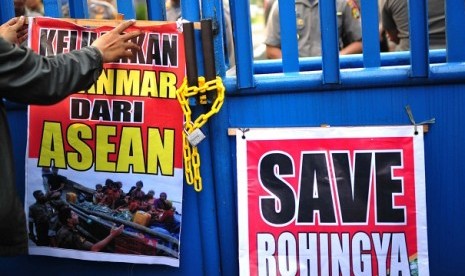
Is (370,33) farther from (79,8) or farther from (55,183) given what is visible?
(55,183)

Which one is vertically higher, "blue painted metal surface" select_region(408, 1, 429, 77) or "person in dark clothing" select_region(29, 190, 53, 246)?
"blue painted metal surface" select_region(408, 1, 429, 77)

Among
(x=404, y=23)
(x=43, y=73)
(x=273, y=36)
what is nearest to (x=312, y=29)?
(x=273, y=36)

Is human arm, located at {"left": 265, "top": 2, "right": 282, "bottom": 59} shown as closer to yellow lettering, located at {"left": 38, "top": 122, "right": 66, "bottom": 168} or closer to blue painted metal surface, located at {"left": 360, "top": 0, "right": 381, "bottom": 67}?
blue painted metal surface, located at {"left": 360, "top": 0, "right": 381, "bottom": 67}

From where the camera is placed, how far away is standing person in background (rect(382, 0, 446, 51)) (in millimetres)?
4984

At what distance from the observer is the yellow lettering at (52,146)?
324cm

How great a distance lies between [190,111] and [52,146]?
2.03ft

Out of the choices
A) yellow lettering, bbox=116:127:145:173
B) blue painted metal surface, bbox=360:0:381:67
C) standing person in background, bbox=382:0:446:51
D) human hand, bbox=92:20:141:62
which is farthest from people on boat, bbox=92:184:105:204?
standing person in background, bbox=382:0:446:51

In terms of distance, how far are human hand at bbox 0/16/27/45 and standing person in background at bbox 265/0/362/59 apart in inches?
95.0

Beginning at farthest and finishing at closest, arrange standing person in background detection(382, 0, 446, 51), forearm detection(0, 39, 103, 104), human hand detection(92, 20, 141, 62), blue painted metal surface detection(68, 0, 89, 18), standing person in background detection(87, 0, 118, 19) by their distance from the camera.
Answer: standing person in background detection(87, 0, 118, 19) → standing person in background detection(382, 0, 446, 51) → blue painted metal surface detection(68, 0, 89, 18) → human hand detection(92, 20, 141, 62) → forearm detection(0, 39, 103, 104)

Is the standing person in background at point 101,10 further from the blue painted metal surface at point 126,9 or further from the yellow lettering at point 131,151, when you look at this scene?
the yellow lettering at point 131,151

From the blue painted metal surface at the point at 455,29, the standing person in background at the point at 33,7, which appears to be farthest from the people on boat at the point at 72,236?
the standing person in background at the point at 33,7

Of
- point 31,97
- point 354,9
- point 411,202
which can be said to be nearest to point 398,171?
point 411,202

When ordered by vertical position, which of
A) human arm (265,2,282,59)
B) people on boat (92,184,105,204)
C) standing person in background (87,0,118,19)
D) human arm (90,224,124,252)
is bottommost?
human arm (90,224,124,252)

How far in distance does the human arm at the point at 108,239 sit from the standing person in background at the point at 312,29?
2459 millimetres
